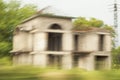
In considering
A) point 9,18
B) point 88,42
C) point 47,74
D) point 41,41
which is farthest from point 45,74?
point 9,18

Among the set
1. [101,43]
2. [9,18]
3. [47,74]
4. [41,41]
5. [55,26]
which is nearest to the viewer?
[47,74]

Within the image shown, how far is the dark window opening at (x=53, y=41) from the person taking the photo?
42531 mm

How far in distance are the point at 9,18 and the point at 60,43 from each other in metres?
8.55

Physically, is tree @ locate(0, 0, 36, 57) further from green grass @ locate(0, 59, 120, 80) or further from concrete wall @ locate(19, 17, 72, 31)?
green grass @ locate(0, 59, 120, 80)

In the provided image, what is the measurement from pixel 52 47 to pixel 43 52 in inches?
44.6

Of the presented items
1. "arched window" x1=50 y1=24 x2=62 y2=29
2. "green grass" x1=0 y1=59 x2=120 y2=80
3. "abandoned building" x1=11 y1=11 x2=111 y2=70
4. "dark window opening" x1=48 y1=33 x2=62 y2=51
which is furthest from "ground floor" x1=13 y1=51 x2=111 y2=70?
"green grass" x1=0 y1=59 x2=120 y2=80

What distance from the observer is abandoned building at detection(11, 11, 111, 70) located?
41844mm

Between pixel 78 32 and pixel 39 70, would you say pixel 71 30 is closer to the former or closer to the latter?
pixel 78 32

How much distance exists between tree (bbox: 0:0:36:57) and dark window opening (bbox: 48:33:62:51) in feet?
19.1

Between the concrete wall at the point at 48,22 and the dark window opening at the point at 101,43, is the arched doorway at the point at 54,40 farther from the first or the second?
the dark window opening at the point at 101,43

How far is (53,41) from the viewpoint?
4359 centimetres

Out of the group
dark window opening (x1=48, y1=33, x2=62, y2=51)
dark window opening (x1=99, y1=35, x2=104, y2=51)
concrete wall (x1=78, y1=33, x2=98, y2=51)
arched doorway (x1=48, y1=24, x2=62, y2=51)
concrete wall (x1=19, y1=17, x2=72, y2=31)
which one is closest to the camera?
concrete wall (x1=19, y1=17, x2=72, y2=31)

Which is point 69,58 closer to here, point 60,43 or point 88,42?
point 60,43

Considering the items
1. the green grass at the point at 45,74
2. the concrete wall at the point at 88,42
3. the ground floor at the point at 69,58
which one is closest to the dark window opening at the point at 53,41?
the ground floor at the point at 69,58
